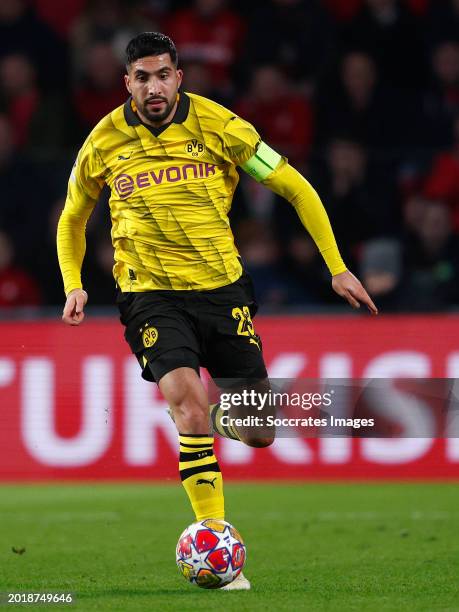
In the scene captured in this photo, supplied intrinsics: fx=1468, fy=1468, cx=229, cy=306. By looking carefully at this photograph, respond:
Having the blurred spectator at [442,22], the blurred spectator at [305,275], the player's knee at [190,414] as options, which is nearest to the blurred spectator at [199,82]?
the blurred spectator at [305,275]

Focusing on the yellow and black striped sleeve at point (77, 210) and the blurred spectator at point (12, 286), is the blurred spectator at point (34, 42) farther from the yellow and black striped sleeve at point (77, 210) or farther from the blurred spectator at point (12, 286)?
the yellow and black striped sleeve at point (77, 210)

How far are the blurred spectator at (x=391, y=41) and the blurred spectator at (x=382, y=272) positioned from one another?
2.23 m

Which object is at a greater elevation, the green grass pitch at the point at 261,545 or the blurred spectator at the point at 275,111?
the blurred spectator at the point at 275,111

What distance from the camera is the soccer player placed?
241 inches

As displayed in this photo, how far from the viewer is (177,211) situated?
622cm

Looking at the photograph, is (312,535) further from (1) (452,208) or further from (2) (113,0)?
(2) (113,0)

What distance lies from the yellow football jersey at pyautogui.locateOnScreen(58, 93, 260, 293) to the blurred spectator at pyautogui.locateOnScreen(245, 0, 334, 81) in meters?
6.53

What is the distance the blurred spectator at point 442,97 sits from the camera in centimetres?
1236

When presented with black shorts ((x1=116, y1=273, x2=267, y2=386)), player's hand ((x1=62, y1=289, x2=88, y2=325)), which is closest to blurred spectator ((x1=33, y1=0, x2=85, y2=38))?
black shorts ((x1=116, y1=273, x2=267, y2=386))

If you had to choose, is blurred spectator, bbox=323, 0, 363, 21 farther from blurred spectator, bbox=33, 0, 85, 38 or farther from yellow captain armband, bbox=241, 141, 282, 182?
yellow captain armband, bbox=241, 141, 282, 182

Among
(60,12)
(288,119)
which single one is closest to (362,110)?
(288,119)

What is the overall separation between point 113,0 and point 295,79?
1788mm

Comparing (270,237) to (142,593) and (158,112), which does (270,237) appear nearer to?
(158,112)

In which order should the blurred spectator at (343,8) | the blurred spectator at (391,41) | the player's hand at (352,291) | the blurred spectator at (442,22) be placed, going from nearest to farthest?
the player's hand at (352,291) → the blurred spectator at (391,41) → the blurred spectator at (442,22) → the blurred spectator at (343,8)
